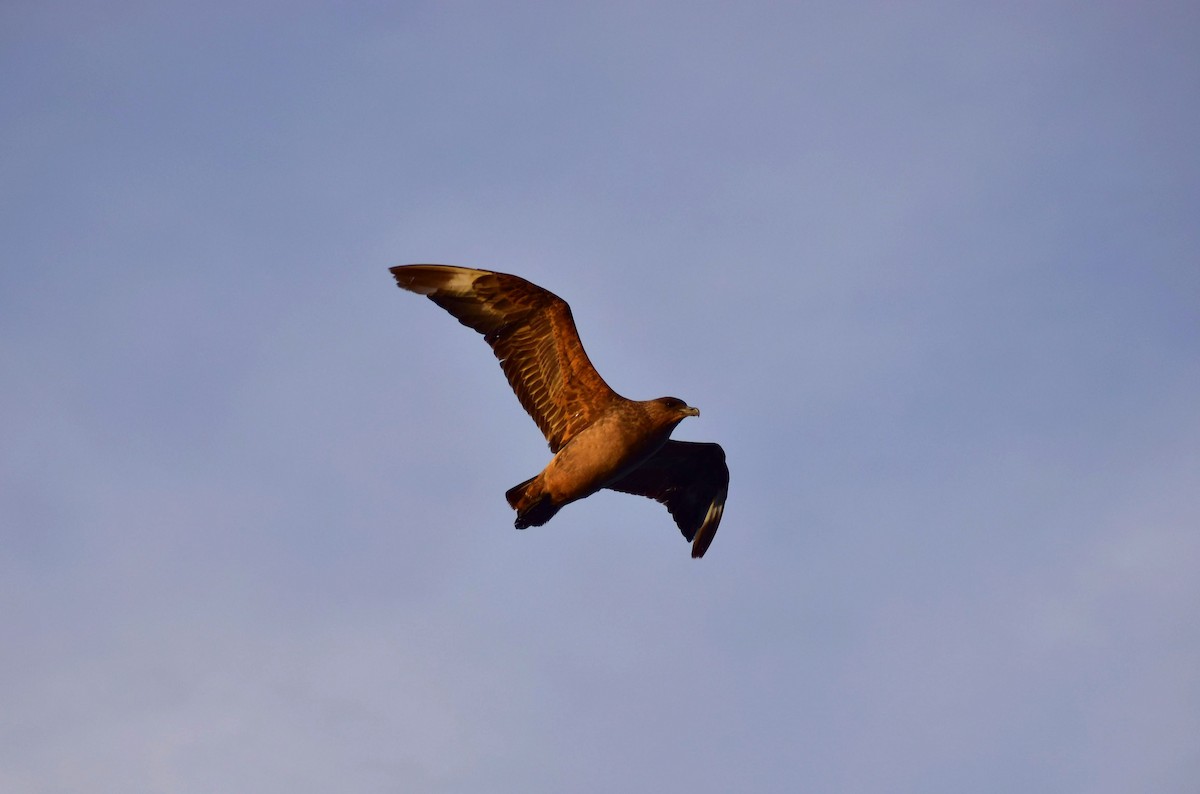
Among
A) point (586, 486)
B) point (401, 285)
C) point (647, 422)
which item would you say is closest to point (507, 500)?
point (586, 486)

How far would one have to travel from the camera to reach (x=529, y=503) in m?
14.0

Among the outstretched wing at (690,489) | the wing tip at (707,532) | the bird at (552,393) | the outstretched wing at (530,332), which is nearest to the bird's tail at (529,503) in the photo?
the bird at (552,393)

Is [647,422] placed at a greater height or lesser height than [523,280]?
lesser

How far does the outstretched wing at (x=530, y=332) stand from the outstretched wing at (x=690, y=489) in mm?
1601

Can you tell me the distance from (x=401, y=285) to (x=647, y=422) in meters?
3.20

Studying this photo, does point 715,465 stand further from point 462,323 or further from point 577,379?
point 462,323

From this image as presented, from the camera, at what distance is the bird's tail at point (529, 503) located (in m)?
14.0

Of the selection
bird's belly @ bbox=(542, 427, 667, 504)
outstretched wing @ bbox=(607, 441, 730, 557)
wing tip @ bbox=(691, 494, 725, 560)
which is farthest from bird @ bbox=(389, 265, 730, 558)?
wing tip @ bbox=(691, 494, 725, 560)

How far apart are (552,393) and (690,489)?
242 cm

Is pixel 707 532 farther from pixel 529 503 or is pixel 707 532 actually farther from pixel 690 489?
pixel 529 503

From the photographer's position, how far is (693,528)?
15867 mm

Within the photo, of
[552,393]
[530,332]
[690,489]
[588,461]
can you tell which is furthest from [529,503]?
[690,489]

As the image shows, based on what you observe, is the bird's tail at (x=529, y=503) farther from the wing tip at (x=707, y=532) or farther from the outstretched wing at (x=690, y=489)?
the wing tip at (x=707, y=532)

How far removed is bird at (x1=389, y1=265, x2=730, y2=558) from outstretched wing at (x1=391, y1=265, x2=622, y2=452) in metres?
0.01
